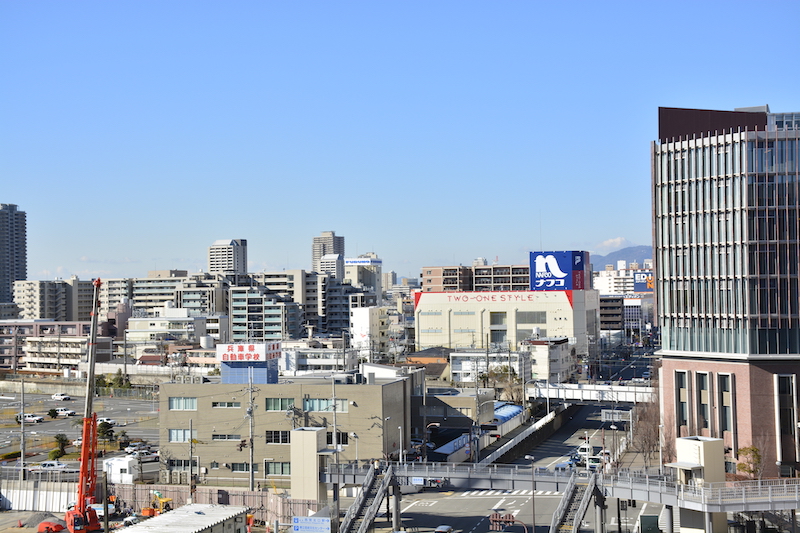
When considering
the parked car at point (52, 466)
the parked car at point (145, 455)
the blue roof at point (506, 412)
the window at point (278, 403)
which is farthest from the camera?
the blue roof at point (506, 412)

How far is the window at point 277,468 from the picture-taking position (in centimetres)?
5394

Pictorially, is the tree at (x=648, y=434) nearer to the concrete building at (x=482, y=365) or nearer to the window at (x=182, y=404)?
the concrete building at (x=482, y=365)

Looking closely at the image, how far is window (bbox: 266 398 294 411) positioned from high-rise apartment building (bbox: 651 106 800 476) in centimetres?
2383

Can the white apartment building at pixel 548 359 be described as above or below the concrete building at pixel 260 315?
below

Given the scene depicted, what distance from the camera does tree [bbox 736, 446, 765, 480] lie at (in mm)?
47500

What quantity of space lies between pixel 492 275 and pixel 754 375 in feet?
447

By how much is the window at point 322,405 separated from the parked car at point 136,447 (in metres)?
19.4

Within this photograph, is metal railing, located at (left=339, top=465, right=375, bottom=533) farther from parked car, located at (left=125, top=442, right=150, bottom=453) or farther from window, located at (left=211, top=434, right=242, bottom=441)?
parked car, located at (left=125, top=442, right=150, bottom=453)

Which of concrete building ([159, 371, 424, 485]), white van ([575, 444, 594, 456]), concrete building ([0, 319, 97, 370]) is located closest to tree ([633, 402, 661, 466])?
white van ([575, 444, 594, 456])

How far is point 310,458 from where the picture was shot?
1684 inches

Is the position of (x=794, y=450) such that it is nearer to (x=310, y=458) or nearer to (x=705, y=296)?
(x=705, y=296)

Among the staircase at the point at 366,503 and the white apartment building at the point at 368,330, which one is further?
the white apartment building at the point at 368,330

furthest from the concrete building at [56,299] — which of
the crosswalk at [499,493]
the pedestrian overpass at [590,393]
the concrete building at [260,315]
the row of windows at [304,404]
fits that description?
the crosswalk at [499,493]

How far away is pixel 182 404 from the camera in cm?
5600
